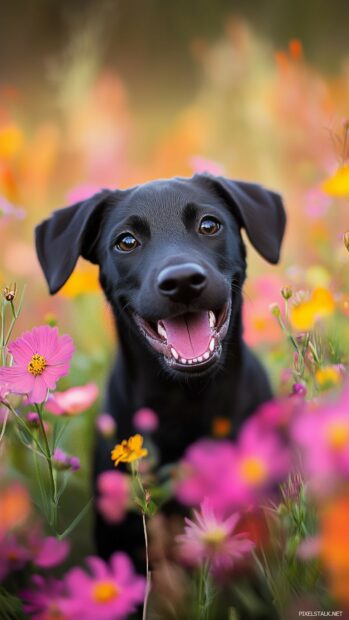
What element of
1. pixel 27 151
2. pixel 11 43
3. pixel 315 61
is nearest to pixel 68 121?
pixel 27 151

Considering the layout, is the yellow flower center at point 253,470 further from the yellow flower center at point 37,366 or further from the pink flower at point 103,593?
the yellow flower center at point 37,366

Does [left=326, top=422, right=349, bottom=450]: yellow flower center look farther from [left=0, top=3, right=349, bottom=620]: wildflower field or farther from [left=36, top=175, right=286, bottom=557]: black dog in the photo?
[left=36, top=175, right=286, bottom=557]: black dog

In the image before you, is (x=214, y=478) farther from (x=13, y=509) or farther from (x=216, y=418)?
(x=216, y=418)

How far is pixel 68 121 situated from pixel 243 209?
1.53 m

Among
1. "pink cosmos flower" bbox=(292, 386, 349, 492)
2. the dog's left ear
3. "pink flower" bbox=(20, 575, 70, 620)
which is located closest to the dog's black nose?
the dog's left ear

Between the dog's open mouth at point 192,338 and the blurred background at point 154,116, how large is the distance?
1.65 ft

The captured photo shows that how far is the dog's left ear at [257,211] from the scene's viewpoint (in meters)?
1.97

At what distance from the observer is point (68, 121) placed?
317cm

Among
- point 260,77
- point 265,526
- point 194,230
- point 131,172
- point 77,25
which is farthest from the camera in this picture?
point 131,172

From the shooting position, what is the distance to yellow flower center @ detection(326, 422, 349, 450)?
0.59m

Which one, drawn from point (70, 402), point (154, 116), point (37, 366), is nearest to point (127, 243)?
point (70, 402)

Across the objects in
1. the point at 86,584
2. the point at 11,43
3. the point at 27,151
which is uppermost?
the point at 11,43

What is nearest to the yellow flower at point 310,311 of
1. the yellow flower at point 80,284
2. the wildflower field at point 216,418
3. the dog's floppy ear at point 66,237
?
the wildflower field at point 216,418

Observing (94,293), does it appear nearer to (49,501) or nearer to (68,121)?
(68,121)
